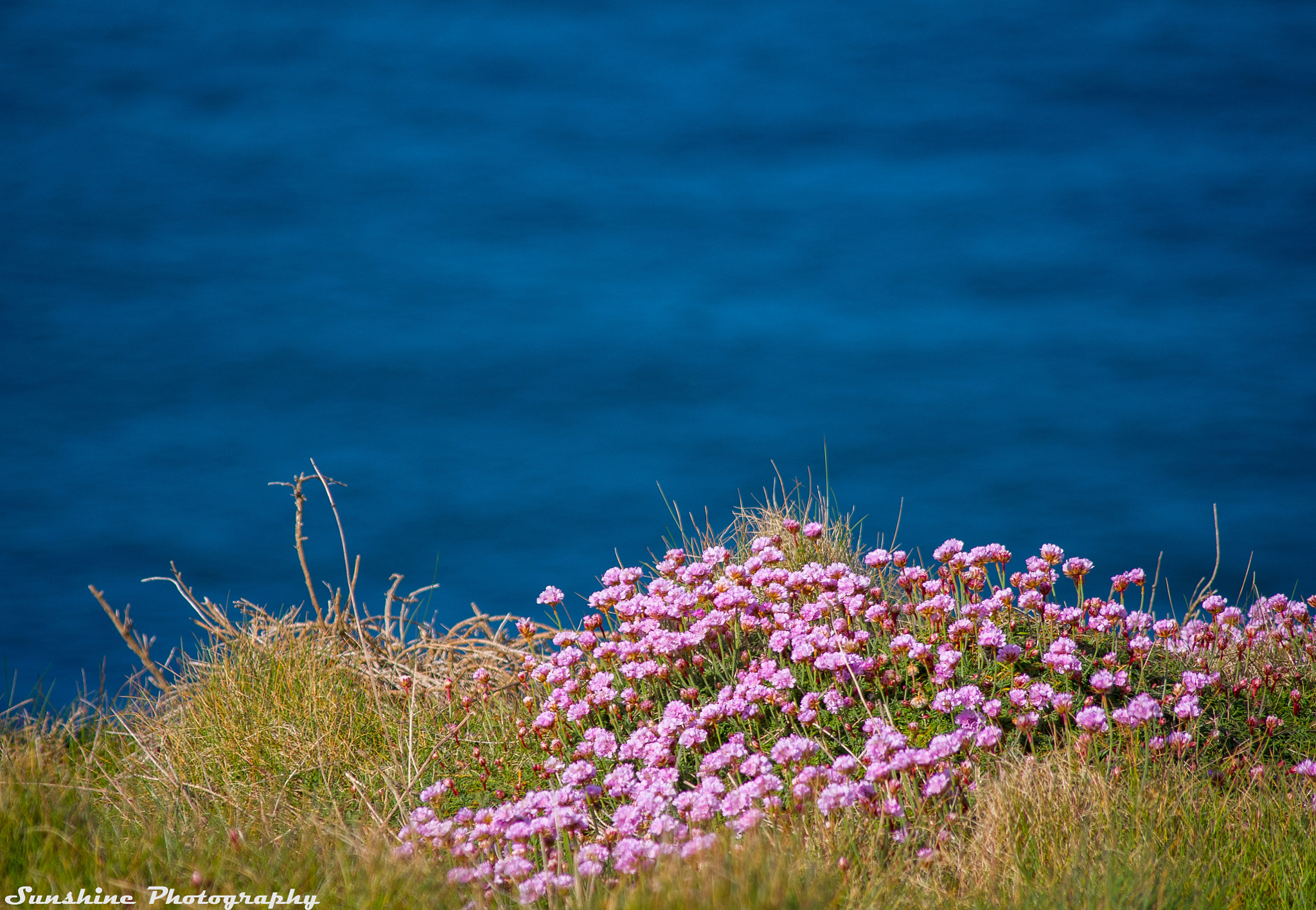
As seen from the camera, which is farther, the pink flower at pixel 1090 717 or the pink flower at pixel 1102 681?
the pink flower at pixel 1102 681

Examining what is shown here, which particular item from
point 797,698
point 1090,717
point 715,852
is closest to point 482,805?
point 797,698

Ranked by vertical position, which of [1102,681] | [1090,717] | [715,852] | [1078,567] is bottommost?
[715,852]

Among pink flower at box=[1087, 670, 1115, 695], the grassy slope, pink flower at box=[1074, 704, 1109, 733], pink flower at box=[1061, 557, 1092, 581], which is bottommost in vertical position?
the grassy slope

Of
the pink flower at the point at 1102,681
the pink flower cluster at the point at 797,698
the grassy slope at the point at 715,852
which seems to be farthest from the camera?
the pink flower at the point at 1102,681

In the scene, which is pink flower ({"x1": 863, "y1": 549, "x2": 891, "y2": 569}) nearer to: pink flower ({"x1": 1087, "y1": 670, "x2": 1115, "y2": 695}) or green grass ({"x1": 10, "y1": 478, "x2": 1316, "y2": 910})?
green grass ({"x1": 10, "y1": 478, "x2": 1316, "y2": 910})

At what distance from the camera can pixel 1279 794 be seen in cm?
458

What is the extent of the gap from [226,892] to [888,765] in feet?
7.63

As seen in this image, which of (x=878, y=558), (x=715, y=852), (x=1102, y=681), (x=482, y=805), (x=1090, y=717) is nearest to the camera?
(x=715, y=852)

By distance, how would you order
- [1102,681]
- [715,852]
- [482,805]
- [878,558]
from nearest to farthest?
1. [715,852]
2. [1102,681]
3. [482,805]
4. [878,558]

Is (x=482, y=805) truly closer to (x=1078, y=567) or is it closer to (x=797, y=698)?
(x=797, y=698)

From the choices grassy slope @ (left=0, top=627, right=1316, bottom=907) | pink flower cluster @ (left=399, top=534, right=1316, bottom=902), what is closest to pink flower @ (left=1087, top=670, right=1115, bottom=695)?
pink flower cluster @ (left=399, top=534, right=1316, bottom=902)

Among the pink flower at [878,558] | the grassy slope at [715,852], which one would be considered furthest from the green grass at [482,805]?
the pink flower at [878,558]

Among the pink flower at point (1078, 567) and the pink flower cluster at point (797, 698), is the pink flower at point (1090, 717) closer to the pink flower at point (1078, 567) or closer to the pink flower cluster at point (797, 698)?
the pink flower cluster at point (797, 698)

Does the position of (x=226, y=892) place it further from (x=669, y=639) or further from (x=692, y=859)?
(x=669, y=639)
